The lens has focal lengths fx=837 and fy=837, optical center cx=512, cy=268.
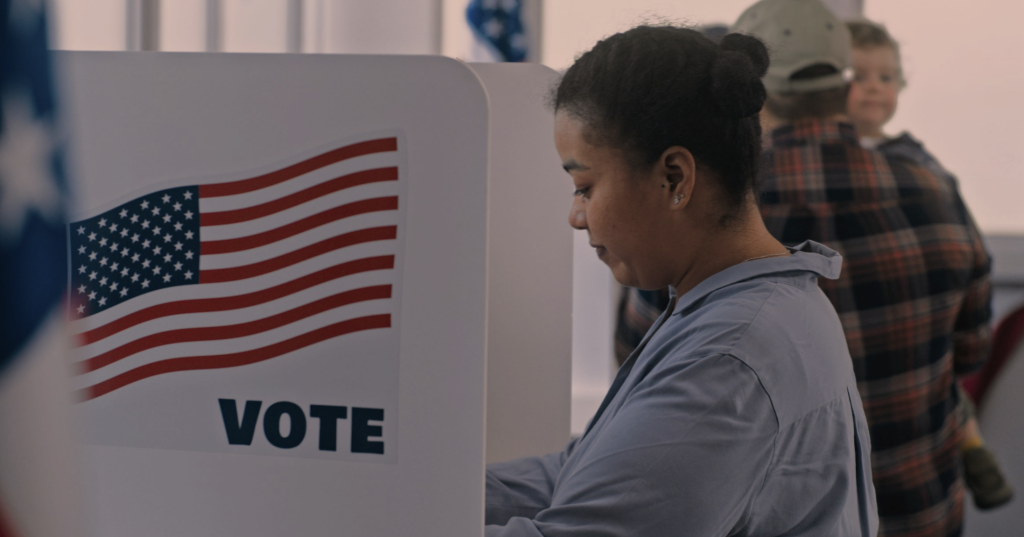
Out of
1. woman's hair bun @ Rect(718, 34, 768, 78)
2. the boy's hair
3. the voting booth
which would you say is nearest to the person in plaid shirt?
woman's hair bun @ Rect(718, 34, 768, 78)

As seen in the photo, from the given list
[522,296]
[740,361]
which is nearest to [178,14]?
[522,296]

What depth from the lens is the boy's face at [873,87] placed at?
2234mm

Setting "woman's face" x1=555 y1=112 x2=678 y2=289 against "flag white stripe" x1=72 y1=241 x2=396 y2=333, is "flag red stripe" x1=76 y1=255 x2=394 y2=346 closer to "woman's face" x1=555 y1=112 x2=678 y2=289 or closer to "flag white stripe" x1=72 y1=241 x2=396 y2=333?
"flag white stripe" x1=72 y1=241 x2=396 y2=333

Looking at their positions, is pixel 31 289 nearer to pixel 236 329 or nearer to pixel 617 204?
pixel 236 329

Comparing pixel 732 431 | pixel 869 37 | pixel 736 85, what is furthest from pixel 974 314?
pixel 732 431

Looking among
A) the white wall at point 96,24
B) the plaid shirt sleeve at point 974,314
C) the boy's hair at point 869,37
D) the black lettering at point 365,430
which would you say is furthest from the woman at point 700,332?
the white wall at point 96,24

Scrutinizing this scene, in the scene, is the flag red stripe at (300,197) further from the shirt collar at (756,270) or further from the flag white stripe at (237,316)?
the shirt collar at (756,270)

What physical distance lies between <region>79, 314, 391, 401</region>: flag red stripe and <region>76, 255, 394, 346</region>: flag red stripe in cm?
4

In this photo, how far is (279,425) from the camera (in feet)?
2.37

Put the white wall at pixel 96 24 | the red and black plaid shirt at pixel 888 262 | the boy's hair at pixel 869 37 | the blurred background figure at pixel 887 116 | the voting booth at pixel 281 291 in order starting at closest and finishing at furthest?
the voting booth at pixel 281 291
the red and black plaid shirt at pixel 888 262
the blurred background figure at pixel 887 116
the boy's hair at pixel 869 37
the white wall at pixel 96 24

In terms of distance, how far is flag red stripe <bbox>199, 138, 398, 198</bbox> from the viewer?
2.29ft

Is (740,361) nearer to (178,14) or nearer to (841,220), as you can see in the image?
(841,220)

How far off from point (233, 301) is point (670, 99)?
0.48 metres

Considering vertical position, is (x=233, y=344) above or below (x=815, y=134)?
below
